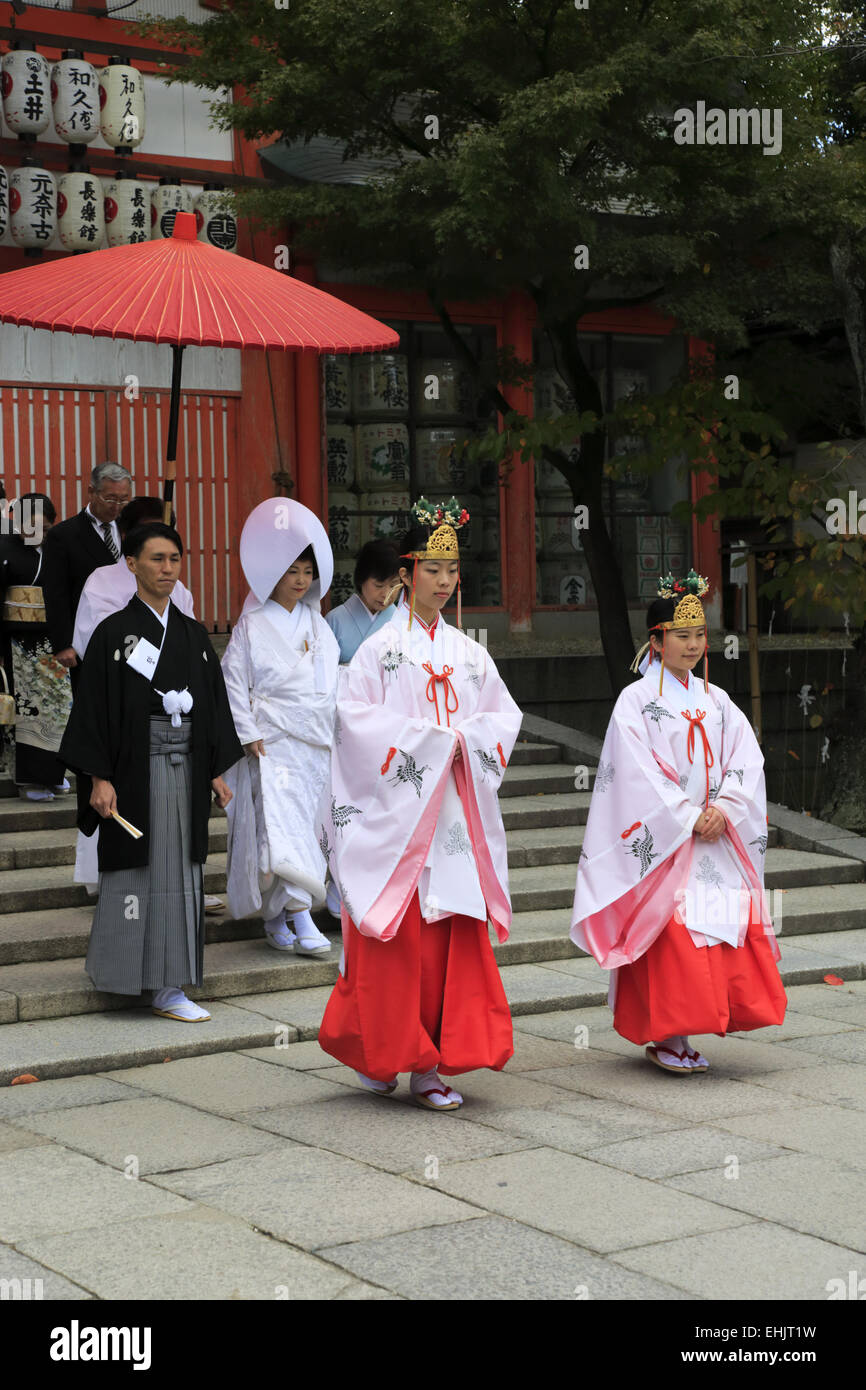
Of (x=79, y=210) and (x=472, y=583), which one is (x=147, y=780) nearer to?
(x=79, y=210)

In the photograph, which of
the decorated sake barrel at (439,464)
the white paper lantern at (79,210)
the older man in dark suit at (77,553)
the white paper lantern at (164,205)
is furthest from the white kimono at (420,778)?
the decorated sake barrel at (439,464)

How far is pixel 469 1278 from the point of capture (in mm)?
3500

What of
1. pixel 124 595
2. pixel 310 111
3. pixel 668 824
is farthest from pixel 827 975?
pixel 310 111

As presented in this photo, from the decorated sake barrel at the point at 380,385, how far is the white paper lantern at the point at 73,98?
119 inches

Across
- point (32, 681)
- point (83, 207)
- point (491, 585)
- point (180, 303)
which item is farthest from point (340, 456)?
point (180, 303)

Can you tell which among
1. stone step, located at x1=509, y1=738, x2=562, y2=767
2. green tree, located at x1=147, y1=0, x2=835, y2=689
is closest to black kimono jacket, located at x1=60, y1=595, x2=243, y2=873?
green tree, located at x1=147, y1=0, x2=835, y2=689

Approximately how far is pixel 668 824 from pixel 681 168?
6.24 metres

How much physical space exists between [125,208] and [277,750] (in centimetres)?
570

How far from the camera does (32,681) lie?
862 cm

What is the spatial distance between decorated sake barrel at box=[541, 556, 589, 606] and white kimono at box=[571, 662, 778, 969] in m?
8.21

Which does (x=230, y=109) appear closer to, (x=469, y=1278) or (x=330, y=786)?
(x=330, y=786)

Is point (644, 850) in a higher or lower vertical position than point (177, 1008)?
higher

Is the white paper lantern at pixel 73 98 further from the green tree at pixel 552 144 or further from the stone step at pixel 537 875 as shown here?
the stone step at pixel 537 875

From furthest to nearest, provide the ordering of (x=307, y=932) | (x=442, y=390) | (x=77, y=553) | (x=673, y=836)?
(x=442, y=390)
(x=77, y=553)
(x=307, y=932)
(x=673, y=836)
